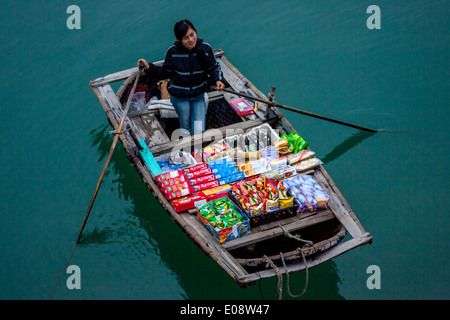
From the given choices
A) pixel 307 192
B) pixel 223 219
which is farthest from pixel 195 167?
pixel 307 192

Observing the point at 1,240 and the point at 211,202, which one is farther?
the point at 1,240

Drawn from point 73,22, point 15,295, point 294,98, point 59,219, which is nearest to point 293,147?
point 294,98

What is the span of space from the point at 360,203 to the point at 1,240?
4.51 metres

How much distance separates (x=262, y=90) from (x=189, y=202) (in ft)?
11.0

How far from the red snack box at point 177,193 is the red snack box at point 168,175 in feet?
0.49

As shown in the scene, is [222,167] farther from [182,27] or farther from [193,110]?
[182,27]

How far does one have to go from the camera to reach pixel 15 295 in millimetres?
6039

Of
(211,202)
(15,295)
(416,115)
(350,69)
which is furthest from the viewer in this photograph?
(350,69)

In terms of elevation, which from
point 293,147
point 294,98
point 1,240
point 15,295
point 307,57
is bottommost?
point 15,295

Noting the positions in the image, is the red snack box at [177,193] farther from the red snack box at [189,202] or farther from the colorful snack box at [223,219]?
the colorful snack box at [223,219]

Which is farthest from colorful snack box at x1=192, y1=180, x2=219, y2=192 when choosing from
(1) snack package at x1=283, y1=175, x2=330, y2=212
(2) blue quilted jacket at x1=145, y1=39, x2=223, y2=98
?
(2) blue quilted jacket at x1=145, y1=39, x2=223, y2=98

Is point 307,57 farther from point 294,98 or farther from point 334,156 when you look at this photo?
point 334,156

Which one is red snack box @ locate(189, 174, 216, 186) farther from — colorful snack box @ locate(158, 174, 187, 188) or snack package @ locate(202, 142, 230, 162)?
snack package @ locate(202, 142, 230, 162)

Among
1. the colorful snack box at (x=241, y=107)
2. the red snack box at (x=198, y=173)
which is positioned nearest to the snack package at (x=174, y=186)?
the red snack box at (x=198, y=173)
